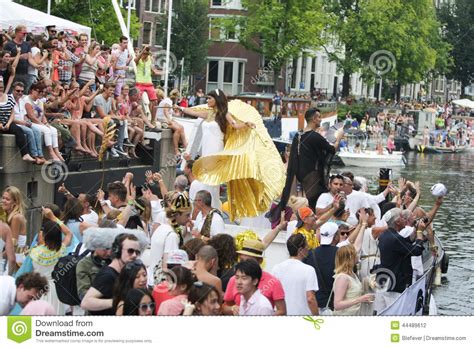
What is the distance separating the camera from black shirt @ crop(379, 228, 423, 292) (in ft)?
44.5

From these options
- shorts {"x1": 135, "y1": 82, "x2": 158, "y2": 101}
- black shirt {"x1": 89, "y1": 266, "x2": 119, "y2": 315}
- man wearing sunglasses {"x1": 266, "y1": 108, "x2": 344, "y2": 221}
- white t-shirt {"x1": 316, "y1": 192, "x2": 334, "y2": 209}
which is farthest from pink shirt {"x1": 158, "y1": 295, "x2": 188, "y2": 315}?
shorts {"x1": 135, "y1": 82, "x2": 158, "y2": 101}

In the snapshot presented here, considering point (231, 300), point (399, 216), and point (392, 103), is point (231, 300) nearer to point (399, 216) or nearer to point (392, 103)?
point (399, 216)

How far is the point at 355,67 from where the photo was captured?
74.9m

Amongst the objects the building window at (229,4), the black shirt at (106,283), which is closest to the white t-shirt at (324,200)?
the black shirt at (106,283)

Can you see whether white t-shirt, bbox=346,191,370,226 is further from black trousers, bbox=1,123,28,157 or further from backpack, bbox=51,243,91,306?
backpack, bbox=51,243,91,306

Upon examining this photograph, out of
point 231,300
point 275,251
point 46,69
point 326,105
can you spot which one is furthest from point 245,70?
point 231,300

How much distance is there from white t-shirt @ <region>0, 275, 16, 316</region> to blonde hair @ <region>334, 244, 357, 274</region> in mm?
3031

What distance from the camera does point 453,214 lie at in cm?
3591

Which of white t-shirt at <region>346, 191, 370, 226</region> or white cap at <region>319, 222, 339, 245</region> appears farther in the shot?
white t-shirt at <region>346, 191, 370, 226</region>

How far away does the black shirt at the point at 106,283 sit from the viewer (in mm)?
Answer: 9812

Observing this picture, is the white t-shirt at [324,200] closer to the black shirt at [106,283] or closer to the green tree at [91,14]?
the black shirt at [106,283]

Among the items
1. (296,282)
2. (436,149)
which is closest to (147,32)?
(436,149)

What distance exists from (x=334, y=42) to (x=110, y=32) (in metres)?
28.4

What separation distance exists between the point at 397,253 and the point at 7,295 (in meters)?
5.11
